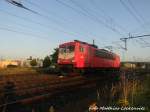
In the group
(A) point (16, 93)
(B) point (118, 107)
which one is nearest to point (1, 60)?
(A) point (16, 93)

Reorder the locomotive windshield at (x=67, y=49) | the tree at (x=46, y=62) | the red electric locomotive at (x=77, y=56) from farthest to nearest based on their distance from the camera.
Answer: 1. the tree at (x=46, y=62)
2. the locomotive windshield at (x=67, y=49)
3. the red electric locomotive at (x=77, y=56)

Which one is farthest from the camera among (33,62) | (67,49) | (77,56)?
(33,62)

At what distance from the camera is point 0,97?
9617 mm

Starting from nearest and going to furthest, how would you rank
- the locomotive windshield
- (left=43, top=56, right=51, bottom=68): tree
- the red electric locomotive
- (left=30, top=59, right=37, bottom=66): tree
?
the red electric locomotive, the locomotive windshield, (left=43, top=56, right=51, bottom=68): tree, (left=30, top=59, right=37, bottom=66): tree

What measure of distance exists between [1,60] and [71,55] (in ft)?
154

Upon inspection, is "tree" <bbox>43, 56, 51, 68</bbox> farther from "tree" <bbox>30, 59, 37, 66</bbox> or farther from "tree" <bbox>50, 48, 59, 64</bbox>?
"tree" <bbox>30, 59, 37, 66</bbox>

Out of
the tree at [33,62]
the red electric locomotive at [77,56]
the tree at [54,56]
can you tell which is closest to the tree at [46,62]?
the tree at [54,56]

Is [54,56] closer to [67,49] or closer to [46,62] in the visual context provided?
[46,62]

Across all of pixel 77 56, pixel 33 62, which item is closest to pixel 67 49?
pixel 77 56

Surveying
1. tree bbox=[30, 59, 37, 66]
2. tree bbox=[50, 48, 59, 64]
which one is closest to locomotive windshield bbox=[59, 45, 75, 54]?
tree bbox=[50, 48, 59, 64]

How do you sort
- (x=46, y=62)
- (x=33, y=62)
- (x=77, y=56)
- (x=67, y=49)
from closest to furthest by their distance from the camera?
(x=77, y=56) → (x=67, y=49) → (x=46, y=62) → (x=33, y=62)

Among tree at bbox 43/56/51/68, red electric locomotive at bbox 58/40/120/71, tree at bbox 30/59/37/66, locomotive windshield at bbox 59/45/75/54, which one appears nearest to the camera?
red electric locomotive at bbox 58/40/120/71

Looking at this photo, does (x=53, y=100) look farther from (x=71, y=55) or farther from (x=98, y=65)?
(x=98, y=65)

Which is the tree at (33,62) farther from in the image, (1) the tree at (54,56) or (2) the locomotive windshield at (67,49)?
(2) the locomotive windshield at (67,49)
